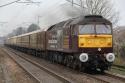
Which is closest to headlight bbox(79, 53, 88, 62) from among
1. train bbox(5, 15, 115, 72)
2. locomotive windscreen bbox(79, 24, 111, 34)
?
train bbox(5, 15, 115, 72)

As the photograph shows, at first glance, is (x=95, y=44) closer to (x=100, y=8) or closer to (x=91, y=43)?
(x=91, y=43)

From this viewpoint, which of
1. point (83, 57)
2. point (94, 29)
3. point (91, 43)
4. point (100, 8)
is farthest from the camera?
point (100, 8)

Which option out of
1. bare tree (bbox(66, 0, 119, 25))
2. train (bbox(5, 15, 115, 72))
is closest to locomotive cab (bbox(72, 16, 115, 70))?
train (bbox(5, 15, 115, 72))

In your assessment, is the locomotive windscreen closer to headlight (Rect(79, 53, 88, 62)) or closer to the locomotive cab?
the locomotive cab

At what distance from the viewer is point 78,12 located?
158 ft

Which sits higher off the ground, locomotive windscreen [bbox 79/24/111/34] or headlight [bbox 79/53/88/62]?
locomotive windscreen [bbox 79/24/111/34]

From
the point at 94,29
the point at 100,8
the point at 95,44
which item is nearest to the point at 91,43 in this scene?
the point at 95,44

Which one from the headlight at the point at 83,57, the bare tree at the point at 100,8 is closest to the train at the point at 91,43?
the headlight at the point at 83,57

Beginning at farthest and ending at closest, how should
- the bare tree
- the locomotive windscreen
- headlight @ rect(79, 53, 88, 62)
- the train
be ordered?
the bare tree < the locomotive windscreen < the train < headlight @ rect(79, 53, 88, 62)

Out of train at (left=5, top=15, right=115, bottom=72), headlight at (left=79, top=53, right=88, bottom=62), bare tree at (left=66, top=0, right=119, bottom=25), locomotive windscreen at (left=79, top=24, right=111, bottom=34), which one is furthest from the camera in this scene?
bare tree at (left=66, top=0, right=119, bottom=25)

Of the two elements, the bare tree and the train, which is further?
the bare tree

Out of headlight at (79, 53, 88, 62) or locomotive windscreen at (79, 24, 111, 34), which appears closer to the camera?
headlight at (79, 53, 88, 62)

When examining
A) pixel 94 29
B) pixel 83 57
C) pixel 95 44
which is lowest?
pixel 83 57

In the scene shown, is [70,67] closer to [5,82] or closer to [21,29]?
[5,82]
